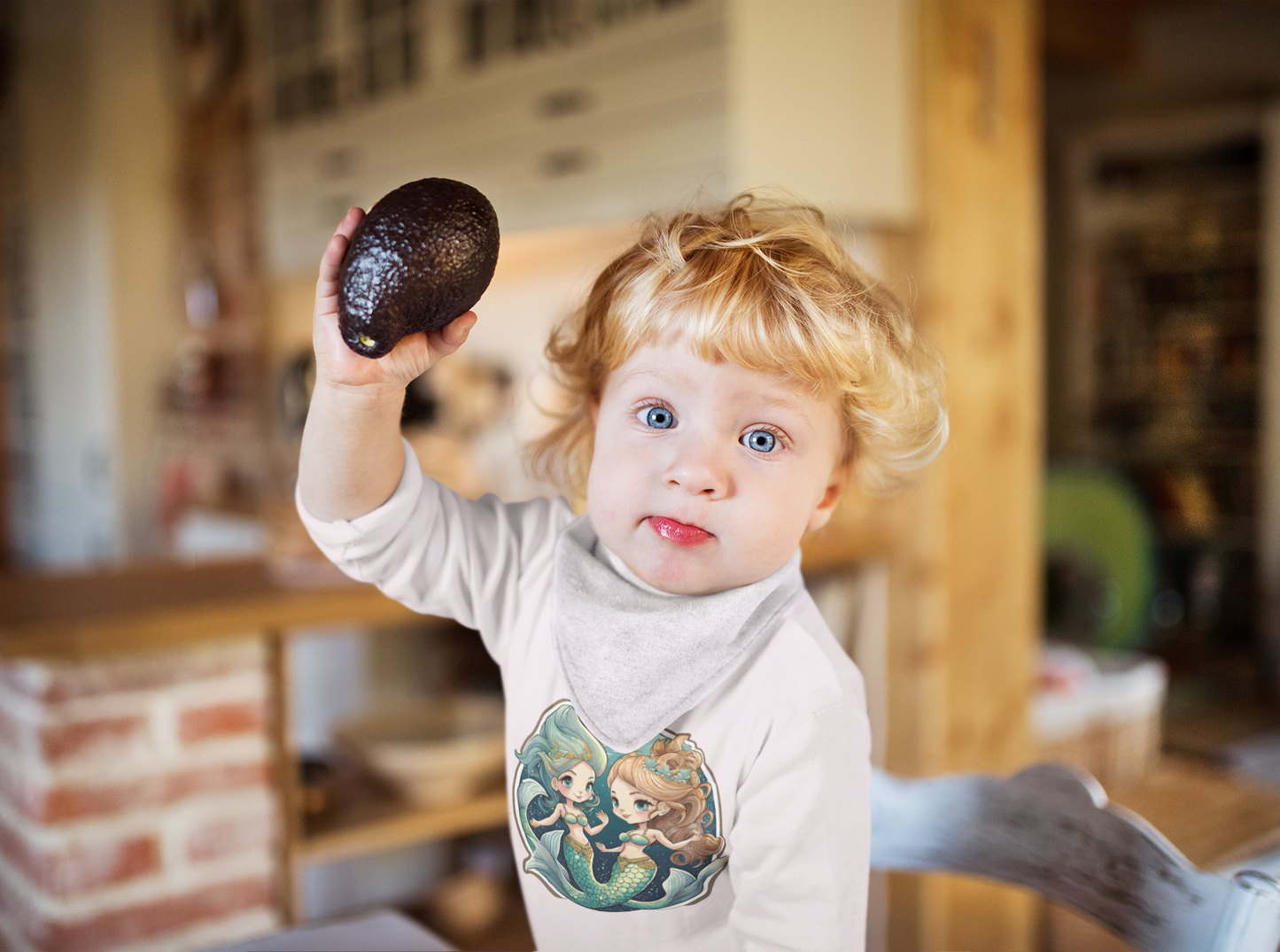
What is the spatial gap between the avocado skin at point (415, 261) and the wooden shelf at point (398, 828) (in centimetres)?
104

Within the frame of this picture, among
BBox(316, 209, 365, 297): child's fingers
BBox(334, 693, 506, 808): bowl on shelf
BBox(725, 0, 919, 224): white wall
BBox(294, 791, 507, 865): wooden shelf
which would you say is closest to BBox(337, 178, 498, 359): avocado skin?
BBox(316, 209, 365, 297): child's fingers

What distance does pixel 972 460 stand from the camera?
6.23 feet

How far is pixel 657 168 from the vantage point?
6.54ft

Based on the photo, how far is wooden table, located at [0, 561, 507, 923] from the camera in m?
1.25

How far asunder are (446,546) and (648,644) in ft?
0.43

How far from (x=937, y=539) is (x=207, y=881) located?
1.22 m

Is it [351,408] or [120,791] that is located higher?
[351,408]

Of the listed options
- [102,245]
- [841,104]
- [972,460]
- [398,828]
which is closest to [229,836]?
[398,828]

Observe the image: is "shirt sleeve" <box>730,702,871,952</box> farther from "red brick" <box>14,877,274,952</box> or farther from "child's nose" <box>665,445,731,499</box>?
"red brick" <box>14,877,274,952</box>

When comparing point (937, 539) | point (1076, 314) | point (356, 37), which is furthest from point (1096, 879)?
point (1076, 314)

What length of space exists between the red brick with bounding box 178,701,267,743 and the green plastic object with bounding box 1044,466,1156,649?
3157 mm

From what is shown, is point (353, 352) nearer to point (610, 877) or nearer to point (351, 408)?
point (351, 408)

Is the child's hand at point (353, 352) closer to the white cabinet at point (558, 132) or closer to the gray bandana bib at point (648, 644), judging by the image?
the gray bandana bib at point (648, 644)

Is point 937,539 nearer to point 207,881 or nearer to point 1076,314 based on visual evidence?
point 207,881
